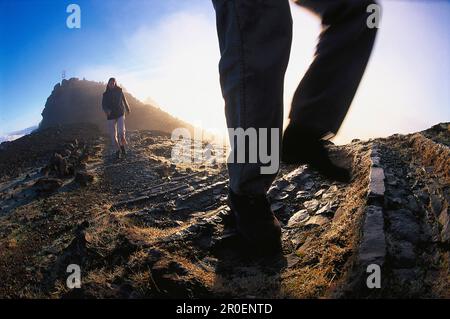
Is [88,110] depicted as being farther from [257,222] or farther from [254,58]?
[254,58]

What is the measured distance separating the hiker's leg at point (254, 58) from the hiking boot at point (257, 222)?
50cm

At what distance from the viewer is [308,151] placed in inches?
67.1

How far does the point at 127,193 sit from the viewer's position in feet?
18.5

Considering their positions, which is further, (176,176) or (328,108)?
(176,176)

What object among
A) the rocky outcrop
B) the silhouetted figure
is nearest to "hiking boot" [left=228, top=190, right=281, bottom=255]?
the silhouetted figure

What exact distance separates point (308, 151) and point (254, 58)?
56 cm

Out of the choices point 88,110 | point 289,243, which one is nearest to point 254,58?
point 289,243

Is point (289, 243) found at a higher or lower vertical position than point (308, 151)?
lower

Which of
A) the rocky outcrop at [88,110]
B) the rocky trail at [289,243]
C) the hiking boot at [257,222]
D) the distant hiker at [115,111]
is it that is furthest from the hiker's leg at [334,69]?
the rocky outcrop at [88,110]

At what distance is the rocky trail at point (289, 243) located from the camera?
1.58m

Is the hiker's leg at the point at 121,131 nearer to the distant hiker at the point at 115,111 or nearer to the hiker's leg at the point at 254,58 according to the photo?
the distant hiker at the point at 115,111
